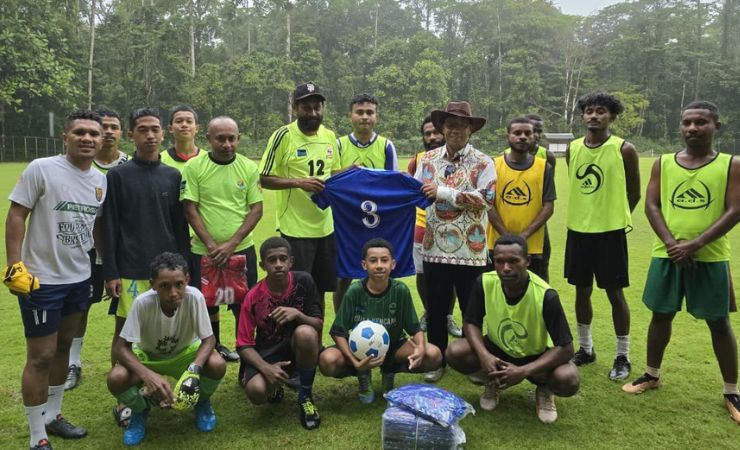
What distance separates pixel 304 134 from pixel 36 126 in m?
42.1

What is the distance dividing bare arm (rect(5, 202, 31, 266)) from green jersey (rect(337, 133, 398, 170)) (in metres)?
2.79

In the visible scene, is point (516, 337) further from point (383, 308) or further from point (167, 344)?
point (167, 344)

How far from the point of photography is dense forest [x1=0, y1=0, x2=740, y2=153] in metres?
43.3

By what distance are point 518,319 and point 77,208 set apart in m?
3.12

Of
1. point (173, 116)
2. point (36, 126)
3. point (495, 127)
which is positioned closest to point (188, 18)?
point (36, 126)

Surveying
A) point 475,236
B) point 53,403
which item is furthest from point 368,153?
point 53,403

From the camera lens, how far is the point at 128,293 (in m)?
4.08

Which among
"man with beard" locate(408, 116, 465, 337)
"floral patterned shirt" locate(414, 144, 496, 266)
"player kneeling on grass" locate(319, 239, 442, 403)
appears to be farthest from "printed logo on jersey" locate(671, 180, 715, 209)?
"man with beard" locate(408, 116, 465, 337)

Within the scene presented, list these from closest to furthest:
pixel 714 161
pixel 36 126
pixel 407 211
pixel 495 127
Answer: pixel 714 161, pixel 407 211, pixel 36 126, pixel 495 127

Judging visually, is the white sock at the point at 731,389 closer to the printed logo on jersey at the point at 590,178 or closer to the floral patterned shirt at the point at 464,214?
the printed logo on jersey at the point at 590,178

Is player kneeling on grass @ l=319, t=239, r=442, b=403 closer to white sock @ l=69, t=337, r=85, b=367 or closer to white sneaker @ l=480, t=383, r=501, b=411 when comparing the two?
white sneaker @ l=480, t=383, r=501, b=411

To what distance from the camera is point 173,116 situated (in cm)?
530

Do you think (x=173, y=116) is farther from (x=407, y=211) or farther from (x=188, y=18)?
(x=188, y=18)

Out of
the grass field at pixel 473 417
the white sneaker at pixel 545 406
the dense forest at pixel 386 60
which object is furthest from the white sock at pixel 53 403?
the dense forest at pixel 386 60
